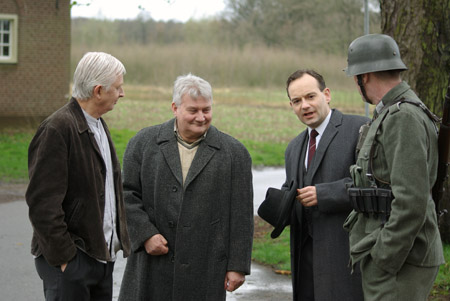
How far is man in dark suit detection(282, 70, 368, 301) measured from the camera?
172 inches

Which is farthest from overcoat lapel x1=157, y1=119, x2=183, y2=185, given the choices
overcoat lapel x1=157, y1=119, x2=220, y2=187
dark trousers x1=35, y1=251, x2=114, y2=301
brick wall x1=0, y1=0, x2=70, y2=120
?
brick wall x1=0, y1=0, x2=70, y2=120

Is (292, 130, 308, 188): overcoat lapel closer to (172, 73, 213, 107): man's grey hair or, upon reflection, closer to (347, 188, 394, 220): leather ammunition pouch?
(172, 73, 213, 107): man's grey hair

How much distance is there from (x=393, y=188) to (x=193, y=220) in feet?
4.65

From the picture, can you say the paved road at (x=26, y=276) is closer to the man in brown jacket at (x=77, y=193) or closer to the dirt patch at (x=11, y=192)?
the dirt patch at (x=11, y=192)

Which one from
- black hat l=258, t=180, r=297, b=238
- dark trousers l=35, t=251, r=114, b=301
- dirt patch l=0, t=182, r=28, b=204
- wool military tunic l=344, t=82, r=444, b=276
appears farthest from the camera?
dirt patch l=0, t=182, r=28, b=204

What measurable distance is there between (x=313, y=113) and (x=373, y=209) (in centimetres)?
121

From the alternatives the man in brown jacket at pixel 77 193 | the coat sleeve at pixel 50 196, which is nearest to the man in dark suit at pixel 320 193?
the man in brown jacket at pixel 77 193

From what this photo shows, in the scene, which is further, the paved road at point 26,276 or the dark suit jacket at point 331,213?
the paved road at point 26,276

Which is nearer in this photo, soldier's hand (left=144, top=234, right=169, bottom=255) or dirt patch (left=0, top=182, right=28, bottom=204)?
soldier's hand (left=144, top=234, right=169, bottom=255)

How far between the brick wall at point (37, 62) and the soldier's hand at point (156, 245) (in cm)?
1976

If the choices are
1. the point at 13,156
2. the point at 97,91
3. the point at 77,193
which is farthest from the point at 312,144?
the point at 13,156

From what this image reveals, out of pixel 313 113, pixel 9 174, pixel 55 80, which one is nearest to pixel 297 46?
pixel 55 80

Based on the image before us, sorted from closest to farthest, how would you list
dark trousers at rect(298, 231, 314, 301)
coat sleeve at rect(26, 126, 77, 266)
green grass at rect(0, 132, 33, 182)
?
1. coat sleeve at rect(26, 126, 77, 266)
2. dark trousers at rect(298, 231, 314, 301)
3. green grass at rect(0, 132, 33, 182)

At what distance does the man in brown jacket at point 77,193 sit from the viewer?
12.0 ft
